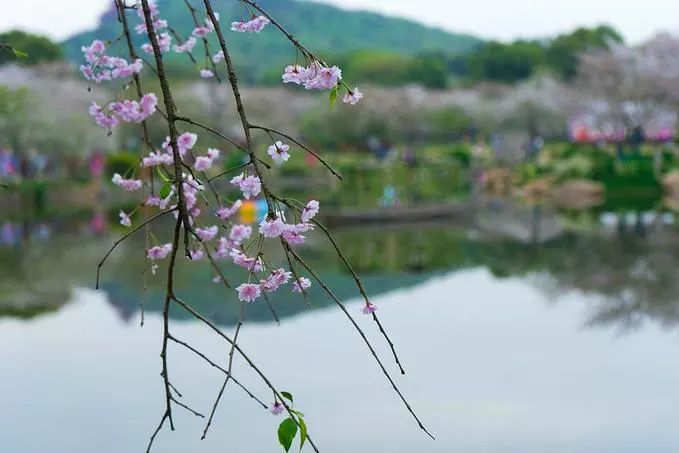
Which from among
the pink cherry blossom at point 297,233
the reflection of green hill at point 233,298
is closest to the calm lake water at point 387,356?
the reflection of green hill at point 233,298

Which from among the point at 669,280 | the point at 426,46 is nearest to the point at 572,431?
the point at 669,280

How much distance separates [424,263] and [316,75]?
10.2 m

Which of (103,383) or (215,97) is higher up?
(215,97)

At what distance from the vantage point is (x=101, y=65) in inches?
121

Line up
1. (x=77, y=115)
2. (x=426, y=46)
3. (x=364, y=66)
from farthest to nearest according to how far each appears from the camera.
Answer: (x=426, y=46) → (x=364, y=66) → (x=77, y=115)

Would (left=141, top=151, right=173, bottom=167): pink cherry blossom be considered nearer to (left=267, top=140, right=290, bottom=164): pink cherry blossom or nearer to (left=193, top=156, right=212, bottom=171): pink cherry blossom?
(left=193, top=156, right=212, bottom=171): pink cherry blossom

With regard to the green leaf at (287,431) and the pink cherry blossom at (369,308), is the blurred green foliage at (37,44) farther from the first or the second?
the green leaf at (287,431)

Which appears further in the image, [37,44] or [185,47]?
[37,44]

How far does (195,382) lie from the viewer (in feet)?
21.9

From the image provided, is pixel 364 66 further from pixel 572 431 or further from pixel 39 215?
pixel 572 431

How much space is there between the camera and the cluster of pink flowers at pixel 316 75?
2.04 m

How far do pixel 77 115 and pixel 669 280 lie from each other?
1680 centimetres

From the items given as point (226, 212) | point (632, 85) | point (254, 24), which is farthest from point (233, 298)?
point (632, 85)

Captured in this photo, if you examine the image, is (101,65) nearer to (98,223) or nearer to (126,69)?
(126,69)
